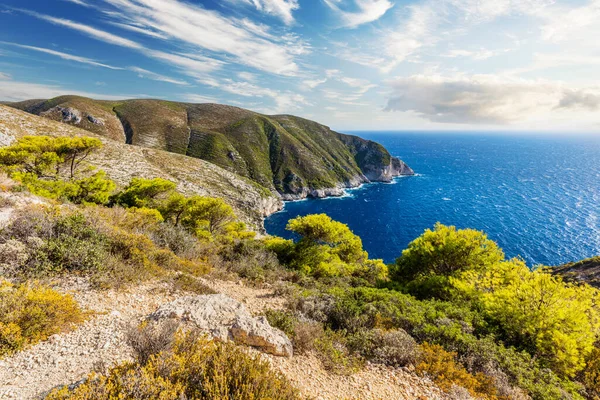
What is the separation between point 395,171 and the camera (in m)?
178

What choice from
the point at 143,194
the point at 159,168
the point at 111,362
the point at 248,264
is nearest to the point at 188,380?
the point at 111,362

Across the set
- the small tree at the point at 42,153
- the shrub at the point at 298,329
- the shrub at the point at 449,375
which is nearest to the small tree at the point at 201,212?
the small tree at the point at 42,153

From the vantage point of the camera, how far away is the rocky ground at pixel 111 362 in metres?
5.20

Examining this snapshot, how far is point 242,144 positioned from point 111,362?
15587 cm

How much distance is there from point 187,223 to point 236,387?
100 ft

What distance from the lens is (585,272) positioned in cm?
3553

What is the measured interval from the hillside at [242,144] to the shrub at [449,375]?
123040 millimetres

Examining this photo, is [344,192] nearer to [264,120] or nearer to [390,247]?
[390,247]

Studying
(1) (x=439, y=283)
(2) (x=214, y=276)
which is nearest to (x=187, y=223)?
(2) (x=214, y=276)

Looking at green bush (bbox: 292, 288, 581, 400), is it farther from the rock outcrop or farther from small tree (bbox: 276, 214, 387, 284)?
small tree (bbox: 276, 214, 387, 284)

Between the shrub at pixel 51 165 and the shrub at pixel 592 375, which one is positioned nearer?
the shrub at pixel 592 375

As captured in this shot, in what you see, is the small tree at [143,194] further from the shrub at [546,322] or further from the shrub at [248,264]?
the shrub at [546,322]

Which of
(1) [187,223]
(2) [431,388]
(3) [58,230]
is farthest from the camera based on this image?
(1) [187,223]

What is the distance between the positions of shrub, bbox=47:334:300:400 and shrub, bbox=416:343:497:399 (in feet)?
16.4
